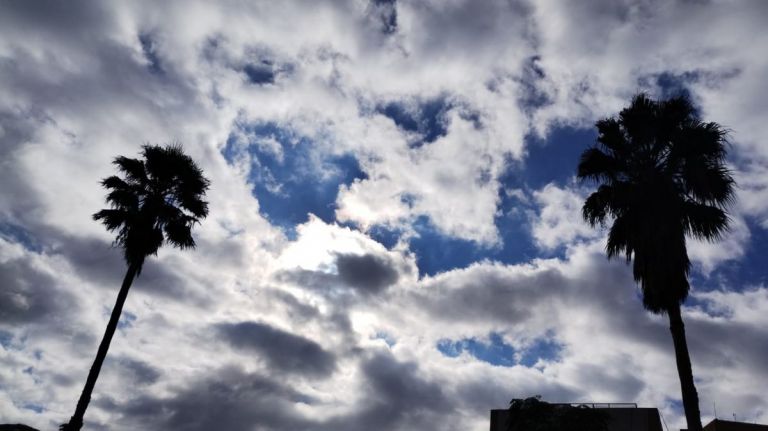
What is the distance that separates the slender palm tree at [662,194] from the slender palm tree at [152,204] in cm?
1937

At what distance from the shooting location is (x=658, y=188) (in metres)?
20.7

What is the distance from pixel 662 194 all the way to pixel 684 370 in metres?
6.33

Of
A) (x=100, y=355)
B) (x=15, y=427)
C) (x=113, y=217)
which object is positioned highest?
(x=113, y=217)

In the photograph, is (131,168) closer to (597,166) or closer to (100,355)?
(100,355)

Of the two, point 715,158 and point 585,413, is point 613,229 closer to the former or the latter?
point 715,158

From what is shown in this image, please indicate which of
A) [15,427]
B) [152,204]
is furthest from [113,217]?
[15,427]

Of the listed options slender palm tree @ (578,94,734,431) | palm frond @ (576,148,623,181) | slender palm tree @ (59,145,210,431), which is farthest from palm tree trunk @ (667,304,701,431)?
slender palm tree @ (59,145,210,431)

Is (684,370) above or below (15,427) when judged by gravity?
above

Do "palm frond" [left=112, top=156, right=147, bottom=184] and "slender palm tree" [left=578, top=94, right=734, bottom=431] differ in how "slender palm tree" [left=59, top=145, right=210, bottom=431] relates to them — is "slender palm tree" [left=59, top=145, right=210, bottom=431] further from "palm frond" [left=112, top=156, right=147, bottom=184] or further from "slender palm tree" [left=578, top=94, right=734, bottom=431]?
"slender palm tree" [left=578, top=94, right=734, bottom=431]

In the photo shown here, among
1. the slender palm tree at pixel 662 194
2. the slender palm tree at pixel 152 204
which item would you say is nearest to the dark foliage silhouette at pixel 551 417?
the slender palm tree at pixel 662 194

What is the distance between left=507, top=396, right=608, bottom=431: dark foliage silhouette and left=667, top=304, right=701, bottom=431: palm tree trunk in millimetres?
8317

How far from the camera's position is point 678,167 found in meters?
21.2

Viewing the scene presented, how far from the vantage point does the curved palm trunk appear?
74.1 ft

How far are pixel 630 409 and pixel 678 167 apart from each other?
16.9 m
